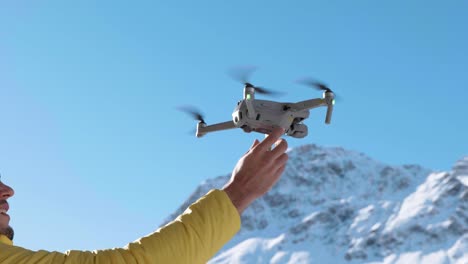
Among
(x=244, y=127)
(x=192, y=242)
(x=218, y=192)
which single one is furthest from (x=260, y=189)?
(x=244, y=127)

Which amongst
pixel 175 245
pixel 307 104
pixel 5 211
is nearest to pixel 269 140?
pixel 175 245

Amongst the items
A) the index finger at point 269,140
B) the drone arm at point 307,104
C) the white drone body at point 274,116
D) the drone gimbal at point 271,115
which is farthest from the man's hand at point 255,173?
the drone arm at point 307,104

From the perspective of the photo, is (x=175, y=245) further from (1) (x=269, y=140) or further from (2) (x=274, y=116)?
(2) (x=274, y=116)

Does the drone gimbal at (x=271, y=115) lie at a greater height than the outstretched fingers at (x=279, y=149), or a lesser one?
greater

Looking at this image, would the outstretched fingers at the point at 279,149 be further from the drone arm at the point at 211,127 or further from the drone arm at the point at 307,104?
the drone arm at the point at 211,127

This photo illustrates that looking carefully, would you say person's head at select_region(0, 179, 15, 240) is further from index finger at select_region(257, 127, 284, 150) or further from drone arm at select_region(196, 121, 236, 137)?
drone arm at select_region(196, 121, 236, 137)
